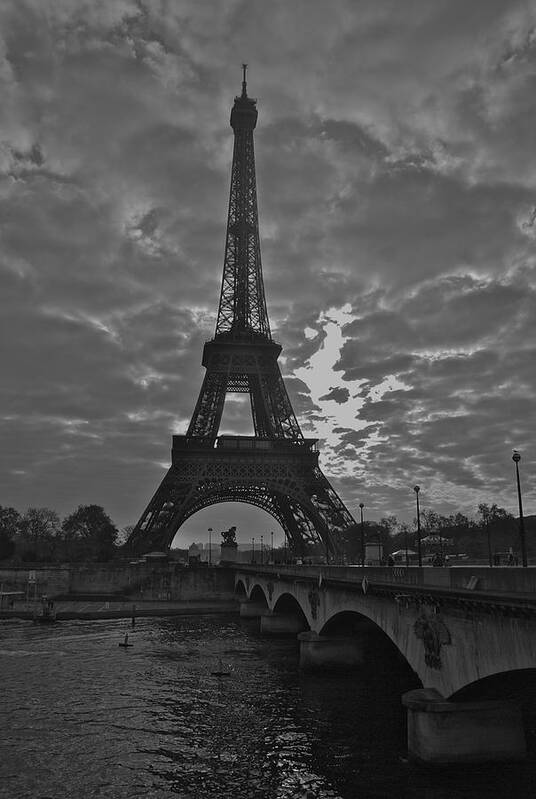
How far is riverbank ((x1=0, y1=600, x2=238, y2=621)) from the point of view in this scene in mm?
74875

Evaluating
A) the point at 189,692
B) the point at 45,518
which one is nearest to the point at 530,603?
the point at 189,692

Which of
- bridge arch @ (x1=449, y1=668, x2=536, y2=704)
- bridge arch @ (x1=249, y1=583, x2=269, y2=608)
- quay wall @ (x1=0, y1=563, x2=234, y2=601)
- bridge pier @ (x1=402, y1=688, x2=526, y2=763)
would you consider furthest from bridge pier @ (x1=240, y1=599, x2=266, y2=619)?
bridge pier @ (x1=402, y1=688, x2=526, y2=763)

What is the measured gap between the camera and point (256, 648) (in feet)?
170

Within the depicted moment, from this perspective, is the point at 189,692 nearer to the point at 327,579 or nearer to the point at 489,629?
the point at 327,579

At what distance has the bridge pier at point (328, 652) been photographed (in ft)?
Answer: 129

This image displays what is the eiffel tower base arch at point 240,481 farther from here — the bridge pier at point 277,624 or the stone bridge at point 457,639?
the stone bridge at point 457,639

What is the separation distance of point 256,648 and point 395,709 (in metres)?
23.4

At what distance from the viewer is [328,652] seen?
39594mm

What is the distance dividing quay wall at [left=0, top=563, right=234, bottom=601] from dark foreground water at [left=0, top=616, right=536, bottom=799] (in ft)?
138

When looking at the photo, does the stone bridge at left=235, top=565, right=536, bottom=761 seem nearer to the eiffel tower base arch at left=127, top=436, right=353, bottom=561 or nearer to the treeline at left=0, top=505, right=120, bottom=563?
the eiffel tower base arch at left=127, top=436, right=353, bottom=561

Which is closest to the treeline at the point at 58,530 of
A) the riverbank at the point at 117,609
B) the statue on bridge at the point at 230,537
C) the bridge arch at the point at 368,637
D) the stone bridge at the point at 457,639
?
the statue on bridge at the point at 230,537

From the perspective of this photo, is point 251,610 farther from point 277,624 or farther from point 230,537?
point 230,537

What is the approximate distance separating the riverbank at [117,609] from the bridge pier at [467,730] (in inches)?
2332

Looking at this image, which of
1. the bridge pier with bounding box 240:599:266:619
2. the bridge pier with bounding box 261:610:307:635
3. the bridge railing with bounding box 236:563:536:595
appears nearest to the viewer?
the bridge railing with bounding box 236:563:536:595
